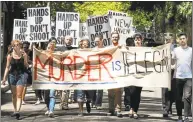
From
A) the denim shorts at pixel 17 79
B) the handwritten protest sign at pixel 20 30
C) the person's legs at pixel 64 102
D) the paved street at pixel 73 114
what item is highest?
the handwritten protest sign at pixel 20 30

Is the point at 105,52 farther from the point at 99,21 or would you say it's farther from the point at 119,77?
the point at 99,21

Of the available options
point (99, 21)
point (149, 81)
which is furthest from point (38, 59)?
point (99, 21)

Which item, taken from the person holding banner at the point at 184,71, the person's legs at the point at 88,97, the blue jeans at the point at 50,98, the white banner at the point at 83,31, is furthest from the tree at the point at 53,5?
the person holding banner at the point at 184,71

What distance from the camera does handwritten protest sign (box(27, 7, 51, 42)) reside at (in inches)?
587

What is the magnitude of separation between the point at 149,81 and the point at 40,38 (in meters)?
5.61

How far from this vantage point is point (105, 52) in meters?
10.6

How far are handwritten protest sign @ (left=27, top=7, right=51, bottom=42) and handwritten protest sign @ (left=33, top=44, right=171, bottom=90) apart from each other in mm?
4354

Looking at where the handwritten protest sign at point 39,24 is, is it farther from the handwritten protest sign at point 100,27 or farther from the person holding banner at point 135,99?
the person holding banner at point 135,99

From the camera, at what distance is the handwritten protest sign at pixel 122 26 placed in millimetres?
15477

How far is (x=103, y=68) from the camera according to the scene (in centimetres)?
1052

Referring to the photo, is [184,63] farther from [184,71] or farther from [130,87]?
[130,87]

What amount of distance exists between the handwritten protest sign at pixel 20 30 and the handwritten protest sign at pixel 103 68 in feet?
16.7

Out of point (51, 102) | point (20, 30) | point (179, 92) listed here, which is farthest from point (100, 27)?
point (179, 92)

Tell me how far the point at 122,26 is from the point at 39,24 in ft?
8.29
